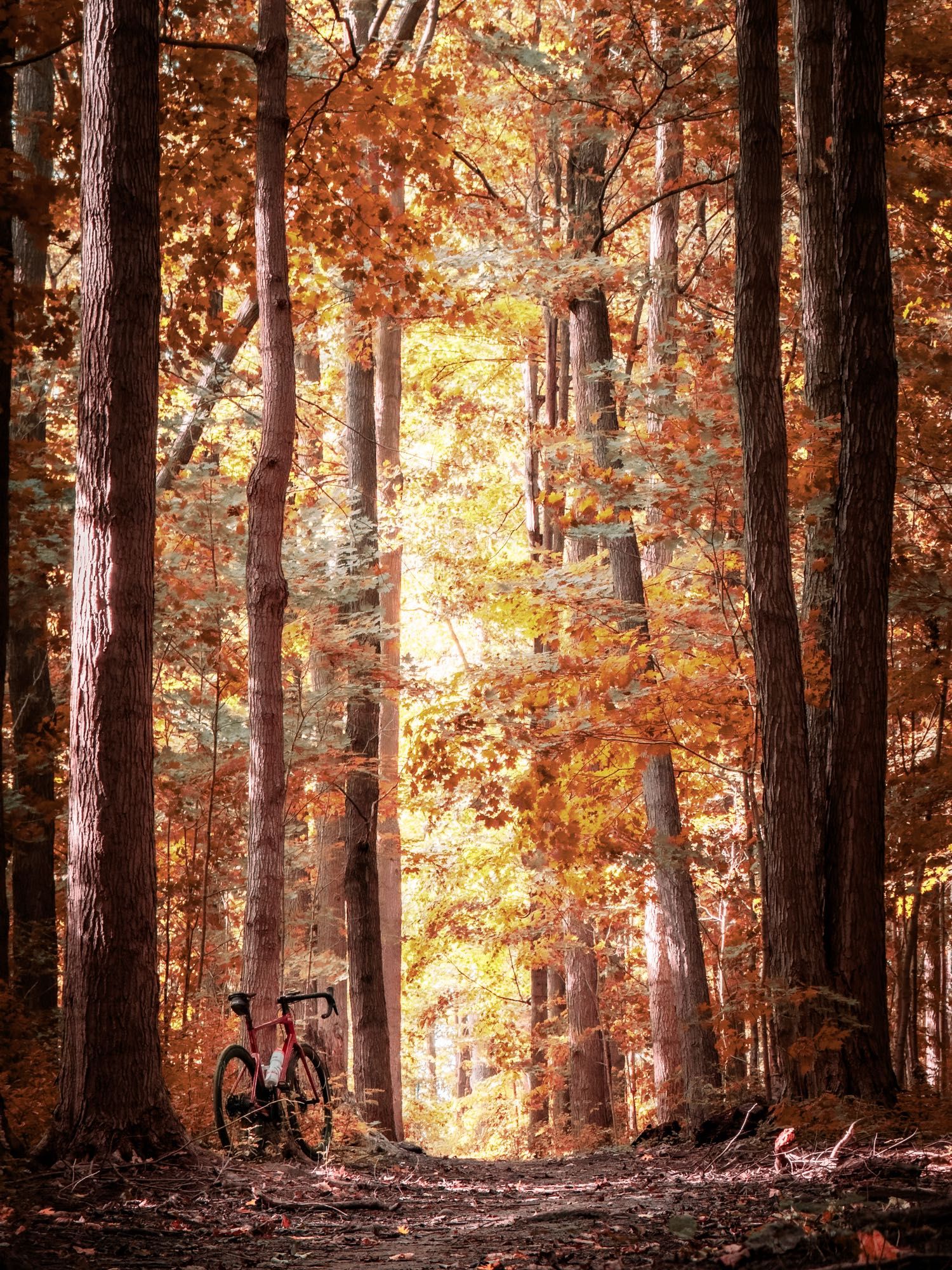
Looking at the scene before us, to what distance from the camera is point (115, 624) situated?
207 inches

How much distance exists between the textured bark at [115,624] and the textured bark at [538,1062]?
13.3m

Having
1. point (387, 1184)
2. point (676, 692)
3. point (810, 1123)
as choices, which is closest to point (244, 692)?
point (676, 692)

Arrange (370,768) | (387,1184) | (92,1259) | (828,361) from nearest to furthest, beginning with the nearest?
(92,1259)
(387,1184)
(828,361)
(370,768)

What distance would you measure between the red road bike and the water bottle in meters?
0.01

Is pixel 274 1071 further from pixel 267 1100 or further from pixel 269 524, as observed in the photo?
pixel 269 524

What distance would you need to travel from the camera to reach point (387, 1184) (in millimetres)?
6066

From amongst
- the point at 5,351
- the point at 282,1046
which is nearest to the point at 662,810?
the point at 282,1046

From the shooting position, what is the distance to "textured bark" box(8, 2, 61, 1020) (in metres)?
9.30

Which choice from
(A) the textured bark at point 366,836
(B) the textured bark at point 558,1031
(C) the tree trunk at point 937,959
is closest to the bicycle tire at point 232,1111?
(A) the textured bark at point 366,836

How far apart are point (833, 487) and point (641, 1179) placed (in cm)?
437

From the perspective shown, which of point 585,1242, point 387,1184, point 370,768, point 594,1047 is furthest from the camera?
point 594,1047

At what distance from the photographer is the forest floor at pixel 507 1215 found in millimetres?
2828

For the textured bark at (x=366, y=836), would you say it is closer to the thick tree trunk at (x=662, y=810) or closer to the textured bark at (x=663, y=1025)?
the thick tree trunk at (x=662, y=810)

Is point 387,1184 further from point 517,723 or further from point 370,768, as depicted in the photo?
point 370,768
